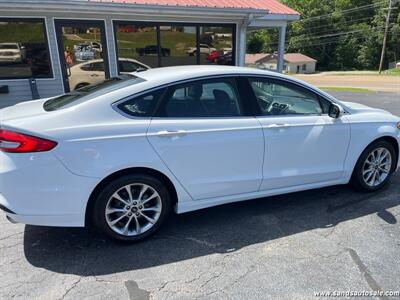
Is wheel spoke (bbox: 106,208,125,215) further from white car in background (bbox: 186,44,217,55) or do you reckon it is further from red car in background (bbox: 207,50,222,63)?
red car in background (bbox: 207,50,222,63)

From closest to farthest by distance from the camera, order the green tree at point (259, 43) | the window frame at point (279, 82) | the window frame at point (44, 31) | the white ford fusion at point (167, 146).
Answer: the white ford fusion at point (167, 146)
the window frame at point (279, 82)
the window frame at point (44, 31)
the green tree at point (259, 43)

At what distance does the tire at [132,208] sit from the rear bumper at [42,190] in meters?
0.17

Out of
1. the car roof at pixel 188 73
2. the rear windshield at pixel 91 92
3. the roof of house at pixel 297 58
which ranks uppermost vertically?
the car roof at pixel 188 73

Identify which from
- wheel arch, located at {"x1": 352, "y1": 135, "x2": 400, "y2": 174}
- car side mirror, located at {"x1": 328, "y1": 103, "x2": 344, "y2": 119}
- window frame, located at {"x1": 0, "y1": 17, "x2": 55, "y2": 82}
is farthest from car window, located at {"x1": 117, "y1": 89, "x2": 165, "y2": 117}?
window frame, located at {"x1": 0, "y1": 17, "x2": 55, "y2": 82}

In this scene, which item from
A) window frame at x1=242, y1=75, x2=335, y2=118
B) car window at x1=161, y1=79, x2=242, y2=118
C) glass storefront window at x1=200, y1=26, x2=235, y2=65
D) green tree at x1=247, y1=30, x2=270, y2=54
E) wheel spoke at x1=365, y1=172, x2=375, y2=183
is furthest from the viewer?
green tree at x1=247, y1=30, x2=270, y2=54

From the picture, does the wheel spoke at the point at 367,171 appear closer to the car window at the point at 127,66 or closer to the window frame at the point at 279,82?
the window frame at the point at 279,82

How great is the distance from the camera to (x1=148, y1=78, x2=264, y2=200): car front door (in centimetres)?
307

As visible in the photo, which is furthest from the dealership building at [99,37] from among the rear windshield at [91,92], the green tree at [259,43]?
the green tree at [259,43]

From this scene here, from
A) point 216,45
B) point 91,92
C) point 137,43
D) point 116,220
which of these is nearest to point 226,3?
point 216,45

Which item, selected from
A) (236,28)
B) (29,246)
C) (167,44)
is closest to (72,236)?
(29,246)

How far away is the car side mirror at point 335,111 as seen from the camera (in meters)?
3.75

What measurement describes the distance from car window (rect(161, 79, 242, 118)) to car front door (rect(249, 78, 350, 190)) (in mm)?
264

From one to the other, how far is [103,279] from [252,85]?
2237 mm

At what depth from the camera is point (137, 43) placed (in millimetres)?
8922
